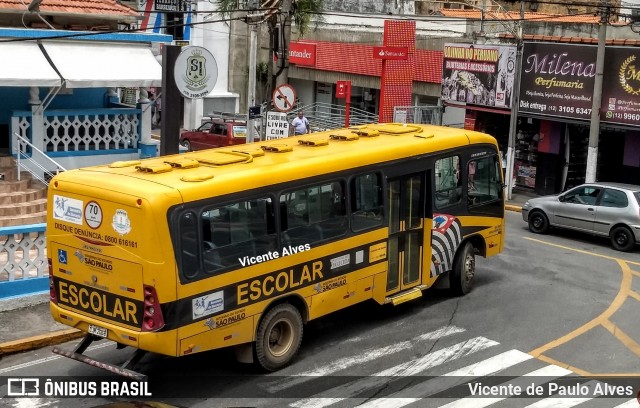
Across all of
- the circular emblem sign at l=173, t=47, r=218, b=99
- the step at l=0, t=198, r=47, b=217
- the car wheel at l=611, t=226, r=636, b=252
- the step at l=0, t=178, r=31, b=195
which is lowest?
the car wheel at l=611, t=226, r=636, b=252

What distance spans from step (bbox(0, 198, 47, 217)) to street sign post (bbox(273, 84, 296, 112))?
20.8 feet

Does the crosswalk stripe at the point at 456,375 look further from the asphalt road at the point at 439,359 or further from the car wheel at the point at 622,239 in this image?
the car wheel at the point at 622,239

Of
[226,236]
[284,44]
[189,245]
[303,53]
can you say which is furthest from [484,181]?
[303,53]

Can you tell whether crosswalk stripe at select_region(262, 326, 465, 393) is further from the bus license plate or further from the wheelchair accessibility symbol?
the wheelchair accessibility symbol

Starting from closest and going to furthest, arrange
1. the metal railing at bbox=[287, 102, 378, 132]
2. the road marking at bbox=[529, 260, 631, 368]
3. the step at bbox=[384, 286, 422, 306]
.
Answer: the road marking at bbox=[529, 260, 631, 368]
the step at bbox=[384, 286, 422, 306]
the metal railing at bbox=[287, 102, 378, 132]

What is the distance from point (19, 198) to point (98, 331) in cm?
818

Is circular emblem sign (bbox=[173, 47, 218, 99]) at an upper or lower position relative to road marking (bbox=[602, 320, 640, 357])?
upper

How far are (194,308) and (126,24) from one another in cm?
1318

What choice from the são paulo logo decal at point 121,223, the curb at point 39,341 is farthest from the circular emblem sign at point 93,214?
the curb at point 39,341

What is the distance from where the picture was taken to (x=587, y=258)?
63.1 feet

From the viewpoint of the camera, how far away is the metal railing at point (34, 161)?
19.0m

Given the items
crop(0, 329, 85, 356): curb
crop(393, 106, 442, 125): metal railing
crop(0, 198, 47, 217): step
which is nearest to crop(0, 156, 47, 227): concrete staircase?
crop(0, 198, 47, 217): step

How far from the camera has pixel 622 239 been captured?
2038cm

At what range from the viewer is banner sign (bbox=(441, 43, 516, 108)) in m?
28.2
